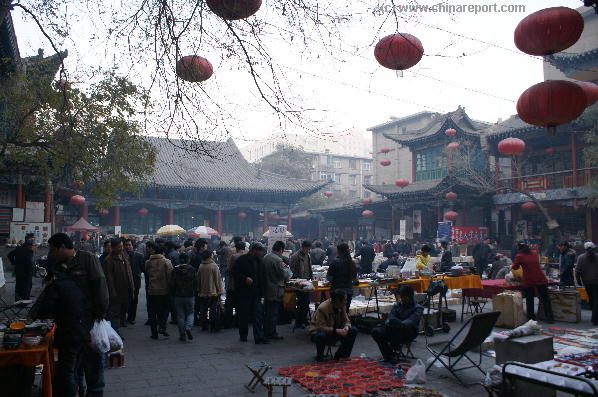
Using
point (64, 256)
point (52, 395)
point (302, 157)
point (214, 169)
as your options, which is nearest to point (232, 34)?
point (64, 256)

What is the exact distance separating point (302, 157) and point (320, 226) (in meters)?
9.19

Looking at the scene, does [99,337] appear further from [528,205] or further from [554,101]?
[528,205]

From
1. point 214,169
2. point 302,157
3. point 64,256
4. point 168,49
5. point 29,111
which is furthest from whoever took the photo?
point 302,157

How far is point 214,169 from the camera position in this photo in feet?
97.9

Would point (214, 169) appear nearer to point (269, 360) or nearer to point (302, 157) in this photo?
point (302, 157)

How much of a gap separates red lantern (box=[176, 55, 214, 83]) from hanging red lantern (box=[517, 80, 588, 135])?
149 inches

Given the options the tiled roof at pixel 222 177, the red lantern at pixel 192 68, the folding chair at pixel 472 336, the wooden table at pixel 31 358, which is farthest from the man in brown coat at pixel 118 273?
the tiled roof at pixel 222 177

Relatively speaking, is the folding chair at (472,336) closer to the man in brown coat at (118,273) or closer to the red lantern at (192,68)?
the red lantern at (192,68)

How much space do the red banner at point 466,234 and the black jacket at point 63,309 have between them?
702 inches

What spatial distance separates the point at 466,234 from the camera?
20.3 m

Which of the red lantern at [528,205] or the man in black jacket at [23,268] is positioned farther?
the red lantern at [528,205]

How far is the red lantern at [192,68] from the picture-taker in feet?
14.3

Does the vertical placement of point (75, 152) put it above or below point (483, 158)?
below

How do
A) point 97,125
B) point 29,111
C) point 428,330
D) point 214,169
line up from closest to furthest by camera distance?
point 428,330, point 29,111, point 97,125, point 214,169
